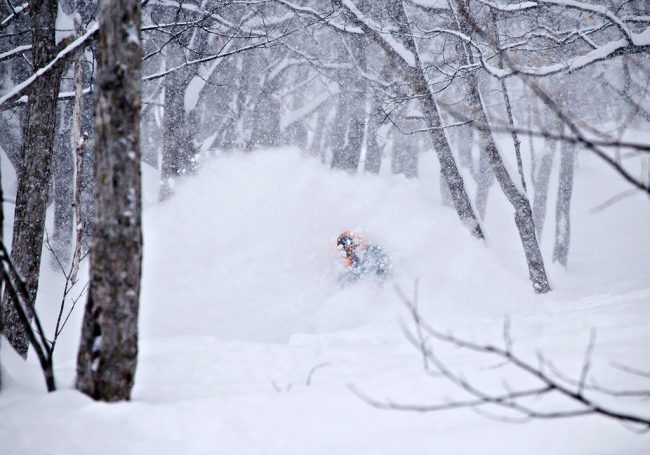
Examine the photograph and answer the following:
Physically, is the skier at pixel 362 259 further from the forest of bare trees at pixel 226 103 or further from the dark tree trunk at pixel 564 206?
the dark tree trunk at pixel 564 206

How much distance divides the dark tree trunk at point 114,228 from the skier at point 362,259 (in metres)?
6.20

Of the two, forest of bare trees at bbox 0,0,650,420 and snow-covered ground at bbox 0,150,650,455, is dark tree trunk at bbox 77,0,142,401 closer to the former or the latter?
forest of bare trees at bbox 0,0,650,420

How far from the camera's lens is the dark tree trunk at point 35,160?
14.6 feet

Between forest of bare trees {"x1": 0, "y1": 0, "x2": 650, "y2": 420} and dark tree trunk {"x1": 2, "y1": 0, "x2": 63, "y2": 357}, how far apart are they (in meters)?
0.01

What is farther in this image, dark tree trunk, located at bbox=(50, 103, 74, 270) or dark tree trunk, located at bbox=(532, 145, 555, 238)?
dark tree trunk, located at bbox=(532, 145, 555, 238)

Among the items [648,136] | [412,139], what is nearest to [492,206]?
[412,139]

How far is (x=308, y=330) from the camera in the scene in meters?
7.38


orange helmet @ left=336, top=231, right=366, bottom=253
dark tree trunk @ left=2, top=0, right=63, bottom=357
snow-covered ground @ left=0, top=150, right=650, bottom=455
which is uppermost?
dark tree trunk @ left=2, top=0, right=63, bottom=357

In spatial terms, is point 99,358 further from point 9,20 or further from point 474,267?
point 474,267

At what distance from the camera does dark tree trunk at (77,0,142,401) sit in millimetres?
2414

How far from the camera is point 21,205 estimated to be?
4.50 meters

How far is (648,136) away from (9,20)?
95.6ft

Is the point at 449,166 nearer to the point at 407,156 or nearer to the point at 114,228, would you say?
the point at 114,228

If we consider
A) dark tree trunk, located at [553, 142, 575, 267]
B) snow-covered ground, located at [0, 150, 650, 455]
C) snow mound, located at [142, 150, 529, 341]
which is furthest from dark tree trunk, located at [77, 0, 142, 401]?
dark tree trunk, located at [553, 142, 575, 267]
